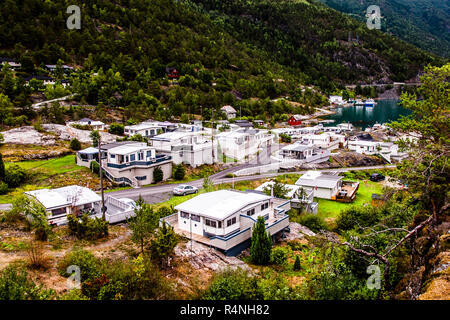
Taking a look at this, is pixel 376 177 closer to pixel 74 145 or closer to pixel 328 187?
pixel 328 187

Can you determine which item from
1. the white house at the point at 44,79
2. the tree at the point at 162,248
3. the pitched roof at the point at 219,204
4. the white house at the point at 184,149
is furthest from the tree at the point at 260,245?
the white house at the point at 44,79

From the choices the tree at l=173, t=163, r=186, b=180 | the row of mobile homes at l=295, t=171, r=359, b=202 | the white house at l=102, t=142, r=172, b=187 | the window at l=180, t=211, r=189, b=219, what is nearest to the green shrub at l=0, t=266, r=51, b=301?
the window at l=180, t=211, r=189, b=219

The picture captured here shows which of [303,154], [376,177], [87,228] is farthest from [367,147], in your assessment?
[87,228]

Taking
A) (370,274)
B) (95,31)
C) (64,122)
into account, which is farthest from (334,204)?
(95,31)
